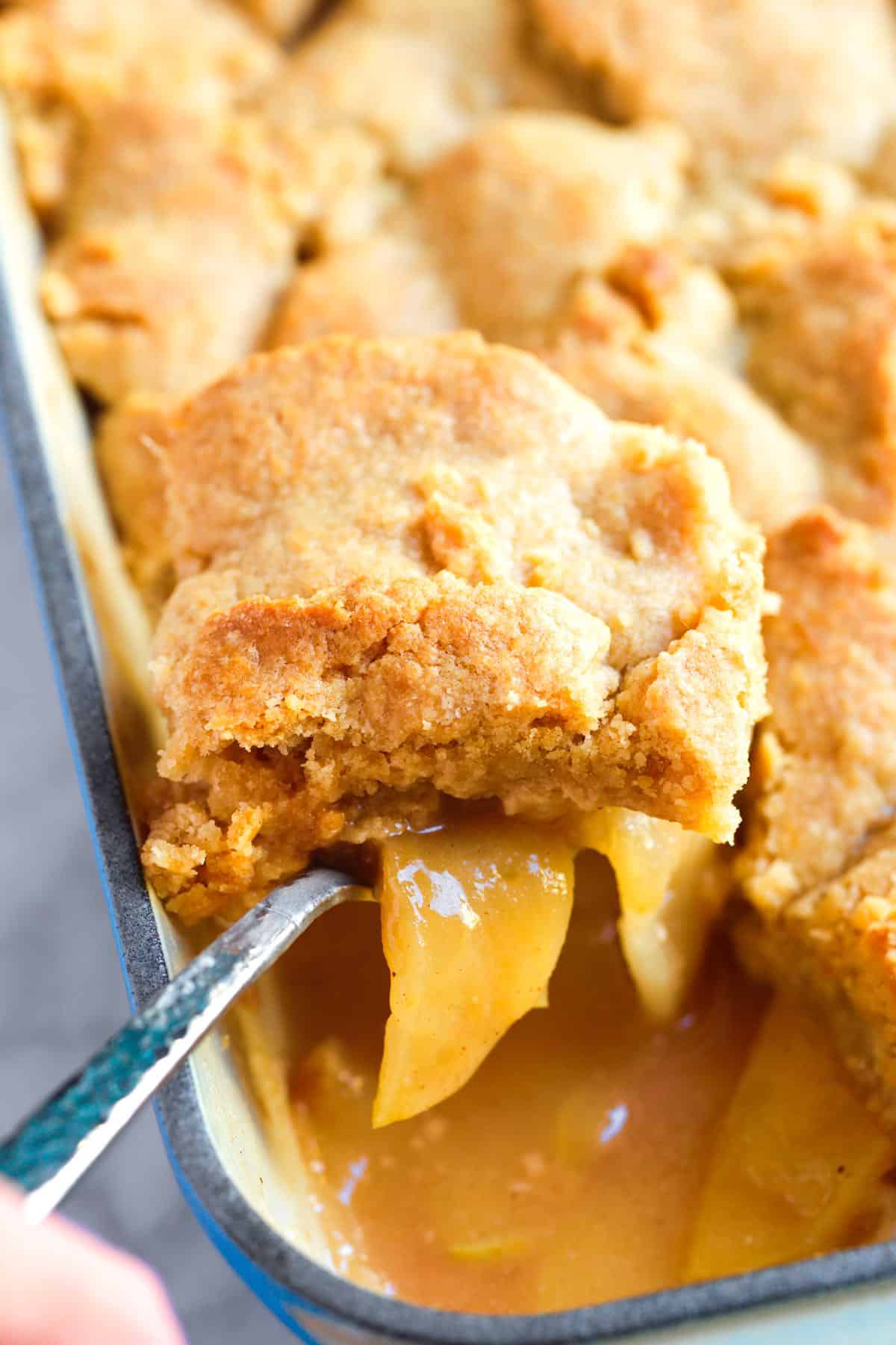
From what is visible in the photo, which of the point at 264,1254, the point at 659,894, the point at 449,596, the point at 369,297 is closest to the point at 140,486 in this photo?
the point at 369,297

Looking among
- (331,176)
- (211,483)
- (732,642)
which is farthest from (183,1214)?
(331,176)

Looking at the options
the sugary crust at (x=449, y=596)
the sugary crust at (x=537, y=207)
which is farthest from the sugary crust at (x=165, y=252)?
the sugary crust at (x=449, y=596)

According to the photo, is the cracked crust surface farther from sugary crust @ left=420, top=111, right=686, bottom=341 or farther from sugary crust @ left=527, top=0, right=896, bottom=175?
sugary crust @ left=527, top=0, right=896, bottom=175

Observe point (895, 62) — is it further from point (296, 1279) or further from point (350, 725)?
point (296, 1279)

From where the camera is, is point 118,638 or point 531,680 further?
point 118,638

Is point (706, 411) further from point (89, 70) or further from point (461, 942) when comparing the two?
point (89, 70)

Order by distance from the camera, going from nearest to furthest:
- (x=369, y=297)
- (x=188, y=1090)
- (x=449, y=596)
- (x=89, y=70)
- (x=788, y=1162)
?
(x=188, y=1090) < (x=449, y=596) < (x=788, y=1162) < (x=369, y=297) < (x=89, y=70)
